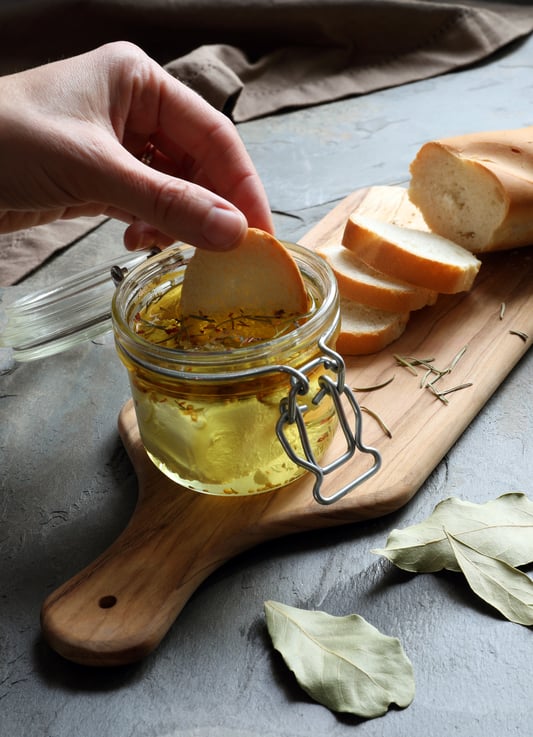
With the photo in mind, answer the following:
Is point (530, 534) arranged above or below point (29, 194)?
below

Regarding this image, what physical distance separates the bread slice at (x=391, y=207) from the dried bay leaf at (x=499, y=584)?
110 cm

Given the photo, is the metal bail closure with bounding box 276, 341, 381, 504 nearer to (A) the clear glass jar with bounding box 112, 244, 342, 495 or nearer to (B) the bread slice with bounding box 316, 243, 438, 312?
(A) the clear glass jar with bounding box 112, 244, 342, 495

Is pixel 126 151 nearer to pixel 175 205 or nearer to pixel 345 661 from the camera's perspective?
pixel 175 205

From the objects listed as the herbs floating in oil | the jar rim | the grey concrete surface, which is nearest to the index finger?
the jar rim

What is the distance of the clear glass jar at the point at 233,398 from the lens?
138 centimetres

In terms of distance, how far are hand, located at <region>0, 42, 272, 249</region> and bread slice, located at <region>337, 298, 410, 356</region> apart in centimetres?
30

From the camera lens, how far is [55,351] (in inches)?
78.1

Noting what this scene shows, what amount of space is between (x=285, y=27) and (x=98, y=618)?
109 inches

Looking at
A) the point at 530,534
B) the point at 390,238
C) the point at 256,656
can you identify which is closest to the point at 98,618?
the point at 256,656

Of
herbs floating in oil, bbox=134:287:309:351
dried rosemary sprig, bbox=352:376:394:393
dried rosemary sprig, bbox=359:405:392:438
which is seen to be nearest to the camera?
herbs floating in oil, bbox=134:287:309:351

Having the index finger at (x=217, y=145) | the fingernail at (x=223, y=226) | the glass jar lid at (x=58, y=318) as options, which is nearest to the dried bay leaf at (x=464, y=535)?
the fingernail at (x=223, y=226)

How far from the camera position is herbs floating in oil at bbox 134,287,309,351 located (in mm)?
1495

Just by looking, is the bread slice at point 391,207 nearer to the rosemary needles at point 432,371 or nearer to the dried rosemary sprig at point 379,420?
the rosemary needles at point 432,371

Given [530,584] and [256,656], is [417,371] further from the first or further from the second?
[256,656]
